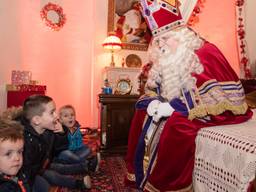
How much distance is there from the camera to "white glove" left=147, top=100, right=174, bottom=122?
2.08 m

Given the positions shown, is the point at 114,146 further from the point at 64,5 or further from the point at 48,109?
the point at 64,5

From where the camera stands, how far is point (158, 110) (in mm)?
2123

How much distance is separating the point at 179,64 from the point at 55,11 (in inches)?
124

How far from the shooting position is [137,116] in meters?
2.51

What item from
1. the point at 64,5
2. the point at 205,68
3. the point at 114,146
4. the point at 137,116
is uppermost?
the point at 64,5

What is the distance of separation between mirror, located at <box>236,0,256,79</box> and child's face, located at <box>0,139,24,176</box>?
12.1 feet

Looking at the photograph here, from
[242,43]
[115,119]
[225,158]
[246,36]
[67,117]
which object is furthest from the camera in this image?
[246,36]

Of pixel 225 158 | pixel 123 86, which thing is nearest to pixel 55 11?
pixel 123 86

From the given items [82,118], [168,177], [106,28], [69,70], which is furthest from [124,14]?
[168,177]

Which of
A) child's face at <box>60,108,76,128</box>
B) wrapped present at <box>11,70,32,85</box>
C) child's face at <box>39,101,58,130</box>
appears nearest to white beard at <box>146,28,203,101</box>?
child's face at <box>39,101,58,130</box>

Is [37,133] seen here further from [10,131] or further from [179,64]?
[179,64]

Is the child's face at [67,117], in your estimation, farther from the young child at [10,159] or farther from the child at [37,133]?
the young child at [10,159]

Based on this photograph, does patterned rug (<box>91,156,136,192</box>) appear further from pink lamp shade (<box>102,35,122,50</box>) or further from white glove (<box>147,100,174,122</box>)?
pink lamp shade (<box>102,35,122,50</box>)

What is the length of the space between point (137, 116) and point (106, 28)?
2419 millimetres
